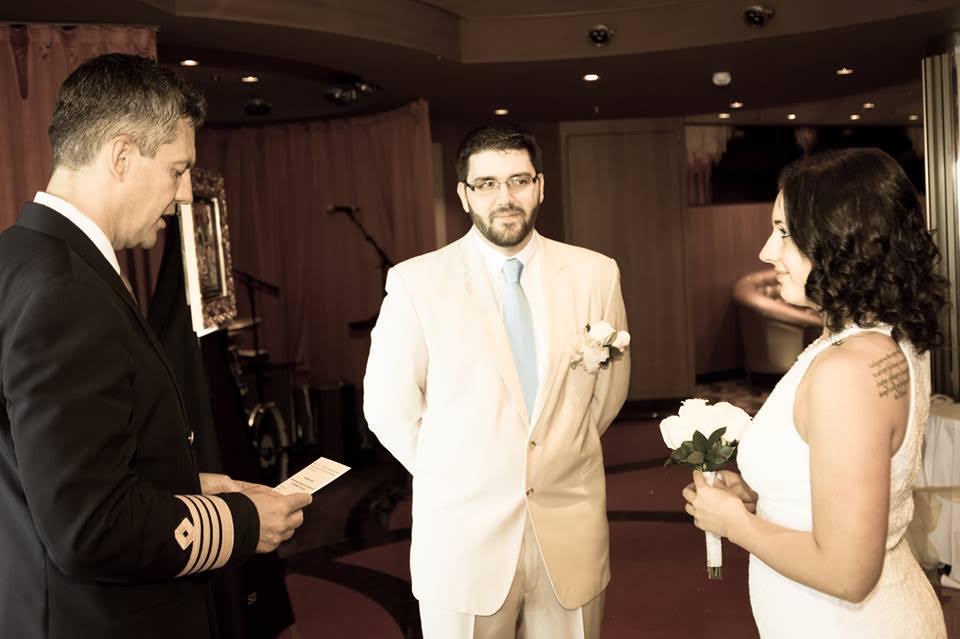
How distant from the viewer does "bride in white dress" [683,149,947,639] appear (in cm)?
157

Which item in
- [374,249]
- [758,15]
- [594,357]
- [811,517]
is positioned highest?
[758,15]

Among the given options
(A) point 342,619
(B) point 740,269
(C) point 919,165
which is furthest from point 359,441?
(C) point 919,165

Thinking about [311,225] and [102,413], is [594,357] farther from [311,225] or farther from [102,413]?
[311,225]

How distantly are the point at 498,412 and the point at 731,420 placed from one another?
2.36ft

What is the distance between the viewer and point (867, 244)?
1.66 m

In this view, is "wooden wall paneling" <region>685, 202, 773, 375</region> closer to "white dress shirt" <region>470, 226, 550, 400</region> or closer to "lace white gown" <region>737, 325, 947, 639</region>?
"white dress shirt" <region>470, 226, 550, 400</region>

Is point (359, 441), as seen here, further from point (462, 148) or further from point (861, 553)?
point (861, 553)

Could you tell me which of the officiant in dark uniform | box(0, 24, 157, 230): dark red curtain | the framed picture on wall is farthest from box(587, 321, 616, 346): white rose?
the framed picture on wall

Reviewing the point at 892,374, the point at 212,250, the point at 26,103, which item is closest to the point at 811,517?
the point at 892,374

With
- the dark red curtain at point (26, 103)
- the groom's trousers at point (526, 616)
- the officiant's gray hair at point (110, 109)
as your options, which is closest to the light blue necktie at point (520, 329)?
the groom's trousers at point (526, 616)

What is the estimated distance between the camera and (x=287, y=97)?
8.33 m

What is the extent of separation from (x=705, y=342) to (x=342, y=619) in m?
8.67

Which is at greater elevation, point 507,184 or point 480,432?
point 507,184

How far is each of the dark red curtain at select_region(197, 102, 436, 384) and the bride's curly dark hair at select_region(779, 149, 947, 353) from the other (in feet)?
24.2
